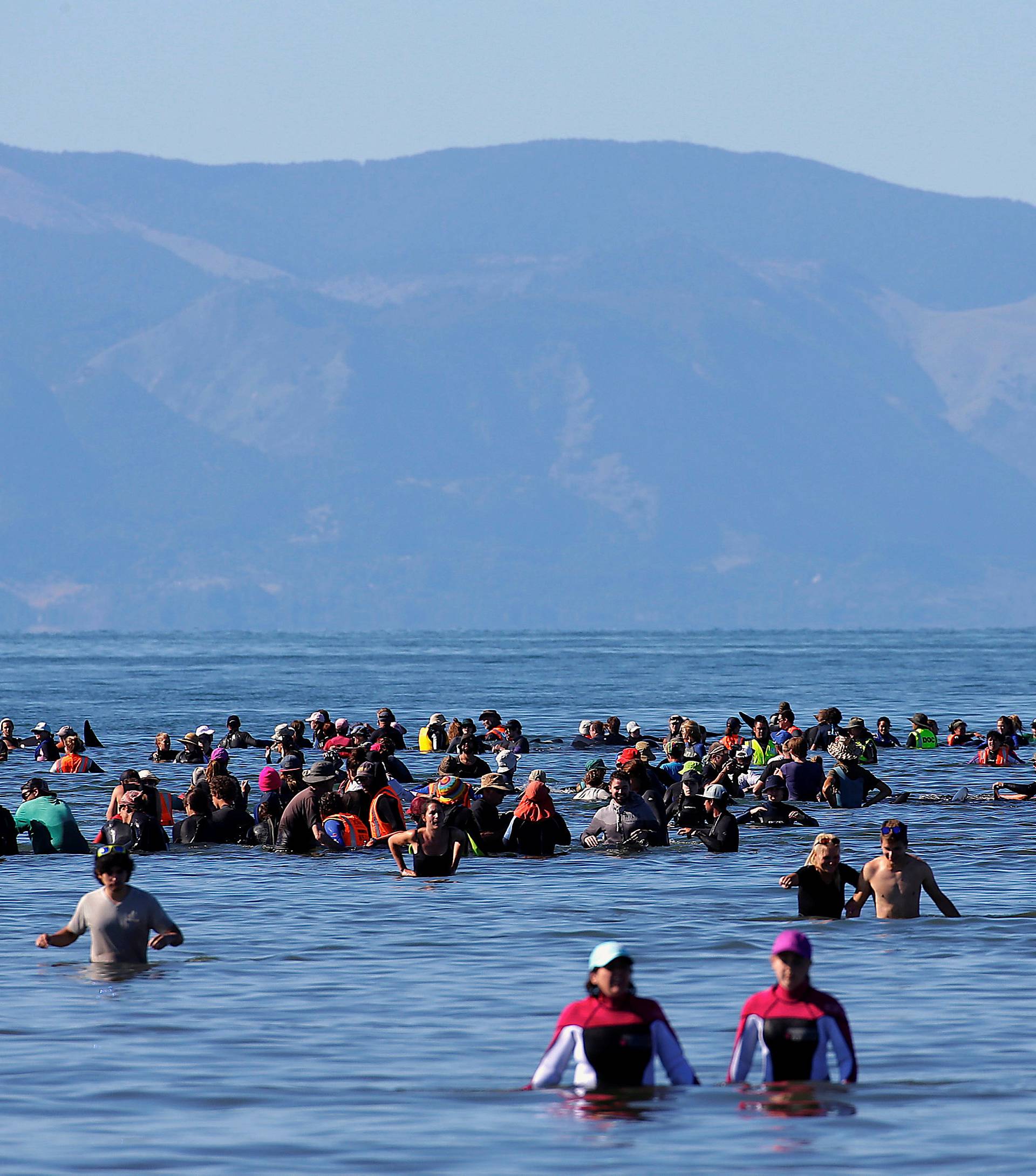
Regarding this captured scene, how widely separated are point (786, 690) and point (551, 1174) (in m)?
91.8

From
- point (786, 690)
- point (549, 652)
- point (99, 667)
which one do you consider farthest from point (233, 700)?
point (549, 652)

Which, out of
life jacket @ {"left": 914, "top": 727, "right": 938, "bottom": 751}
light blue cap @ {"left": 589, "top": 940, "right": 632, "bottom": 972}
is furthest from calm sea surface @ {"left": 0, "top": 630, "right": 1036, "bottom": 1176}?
life jacket @ {"left": 914, "top": 727, "right": 938, "bottom": 751}

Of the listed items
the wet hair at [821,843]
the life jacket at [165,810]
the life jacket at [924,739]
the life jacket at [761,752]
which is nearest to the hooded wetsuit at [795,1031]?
the wet hair at [821,843]

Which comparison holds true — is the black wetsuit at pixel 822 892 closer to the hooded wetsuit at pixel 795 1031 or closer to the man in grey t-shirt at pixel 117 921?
A: the man in grey t-shirt at pixel 117 921

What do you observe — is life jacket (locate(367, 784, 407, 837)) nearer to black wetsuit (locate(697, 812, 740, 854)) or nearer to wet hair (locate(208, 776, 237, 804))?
wet hair (locate(208, 776, 237, 804))

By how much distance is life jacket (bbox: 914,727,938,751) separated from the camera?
49.6 m

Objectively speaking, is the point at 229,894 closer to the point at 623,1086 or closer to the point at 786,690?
the point at 623,1086

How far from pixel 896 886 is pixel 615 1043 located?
9.61 metres

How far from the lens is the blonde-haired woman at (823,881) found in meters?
20.4

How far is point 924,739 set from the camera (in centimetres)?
4966

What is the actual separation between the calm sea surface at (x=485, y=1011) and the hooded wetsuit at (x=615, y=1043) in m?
0.54

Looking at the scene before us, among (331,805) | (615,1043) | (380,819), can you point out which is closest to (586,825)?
(380,819)

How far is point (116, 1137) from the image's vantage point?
1344 centimetres

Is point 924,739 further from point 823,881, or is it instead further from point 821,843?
point 821,843
